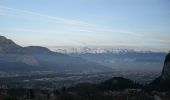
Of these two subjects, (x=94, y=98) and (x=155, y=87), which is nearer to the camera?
(x=94, y=98)

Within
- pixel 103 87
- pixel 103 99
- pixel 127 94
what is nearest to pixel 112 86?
pixel 103 87

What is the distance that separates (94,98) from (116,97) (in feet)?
17.2

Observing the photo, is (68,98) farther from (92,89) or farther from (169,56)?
(169,56)

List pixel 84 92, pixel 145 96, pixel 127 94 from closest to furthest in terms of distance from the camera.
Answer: pixel 145 96 → pixel 127 94 → pixel 84 92

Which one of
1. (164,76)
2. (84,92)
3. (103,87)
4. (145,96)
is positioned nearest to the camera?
(145,96)

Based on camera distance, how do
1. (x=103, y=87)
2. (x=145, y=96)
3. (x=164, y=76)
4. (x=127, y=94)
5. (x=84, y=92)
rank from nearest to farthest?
1. (x=145, y=96)
2. (x=127, y=94)
3. (x=84, y=92)
4. (x=103, y=87)
5. (x=164, y=76)

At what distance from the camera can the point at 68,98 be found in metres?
95.6

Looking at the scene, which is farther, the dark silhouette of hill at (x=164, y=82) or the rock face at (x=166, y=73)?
the rock face at (x=166, y=73)

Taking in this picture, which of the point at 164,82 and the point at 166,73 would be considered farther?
the point at 166,73

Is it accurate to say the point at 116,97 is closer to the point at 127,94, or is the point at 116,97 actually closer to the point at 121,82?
the point at 127,94

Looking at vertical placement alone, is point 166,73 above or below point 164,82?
above

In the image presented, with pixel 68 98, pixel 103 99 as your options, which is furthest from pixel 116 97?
pixel 68 98

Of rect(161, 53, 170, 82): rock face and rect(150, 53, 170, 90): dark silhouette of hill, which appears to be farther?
rect(161, 53, 170, 82): rock face

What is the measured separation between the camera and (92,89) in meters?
116
